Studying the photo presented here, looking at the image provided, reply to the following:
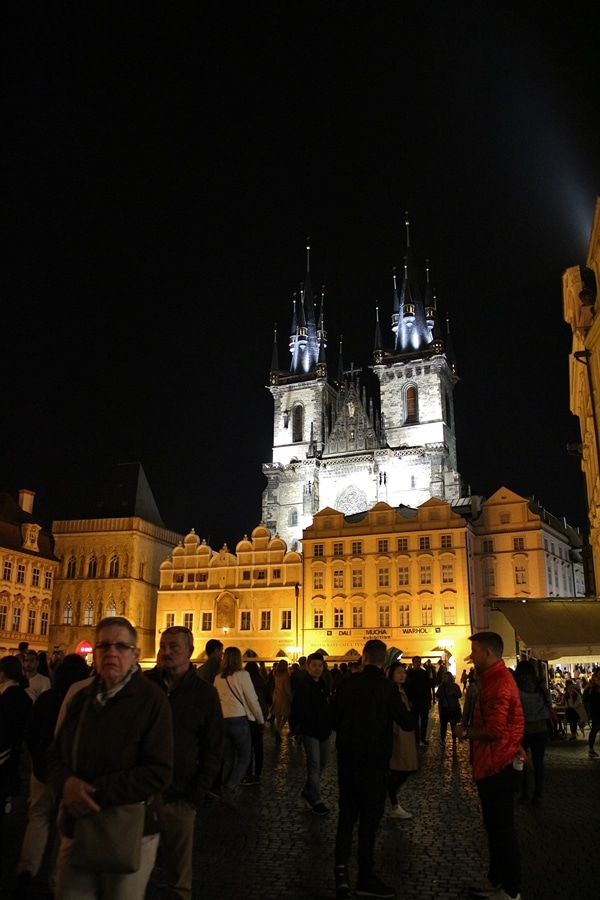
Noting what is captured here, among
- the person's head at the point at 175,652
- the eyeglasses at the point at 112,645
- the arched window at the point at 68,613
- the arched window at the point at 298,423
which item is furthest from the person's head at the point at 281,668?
the arched window at the point at 298,423

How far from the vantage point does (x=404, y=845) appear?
8.01m

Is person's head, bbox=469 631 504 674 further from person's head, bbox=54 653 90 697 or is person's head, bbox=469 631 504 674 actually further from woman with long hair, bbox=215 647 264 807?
woman with long hair, bbox=215 647 264 807

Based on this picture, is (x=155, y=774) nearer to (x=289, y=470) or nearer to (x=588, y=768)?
(x=588, y=768)

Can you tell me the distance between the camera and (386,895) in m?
6.21

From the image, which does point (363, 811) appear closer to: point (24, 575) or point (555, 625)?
point (555, 625)

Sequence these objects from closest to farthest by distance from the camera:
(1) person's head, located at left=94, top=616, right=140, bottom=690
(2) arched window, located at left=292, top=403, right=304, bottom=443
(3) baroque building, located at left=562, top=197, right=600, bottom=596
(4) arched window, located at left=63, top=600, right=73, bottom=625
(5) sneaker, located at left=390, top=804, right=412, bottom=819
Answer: (1) person's head, located at left=94, top=616, right=140, bottom=690, (5) sneaker, located at left=390, top=804, right=412, bottom=819, (3) baroque building, located at left=562, top=197, right=600, bottom=596, (4) arched window, located at left=63, top=600, right=73, bottom=625, (2) arched window, located at left=292, top=403, right=304, bottom=443

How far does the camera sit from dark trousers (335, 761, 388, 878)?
6426 mm

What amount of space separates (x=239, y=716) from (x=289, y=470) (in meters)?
54.8

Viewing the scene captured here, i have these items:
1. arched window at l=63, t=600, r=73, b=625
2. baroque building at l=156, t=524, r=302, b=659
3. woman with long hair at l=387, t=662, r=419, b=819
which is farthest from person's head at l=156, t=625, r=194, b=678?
arched window at l=63, t=600, r=73, b=625

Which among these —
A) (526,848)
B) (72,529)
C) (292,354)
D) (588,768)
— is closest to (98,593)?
(72,529)

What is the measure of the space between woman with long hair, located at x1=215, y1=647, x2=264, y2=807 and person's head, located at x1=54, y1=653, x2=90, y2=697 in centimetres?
267

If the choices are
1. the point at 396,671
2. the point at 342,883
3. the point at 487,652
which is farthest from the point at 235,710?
the point at 487,652

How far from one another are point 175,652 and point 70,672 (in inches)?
95.4

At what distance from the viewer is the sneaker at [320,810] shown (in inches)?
374
